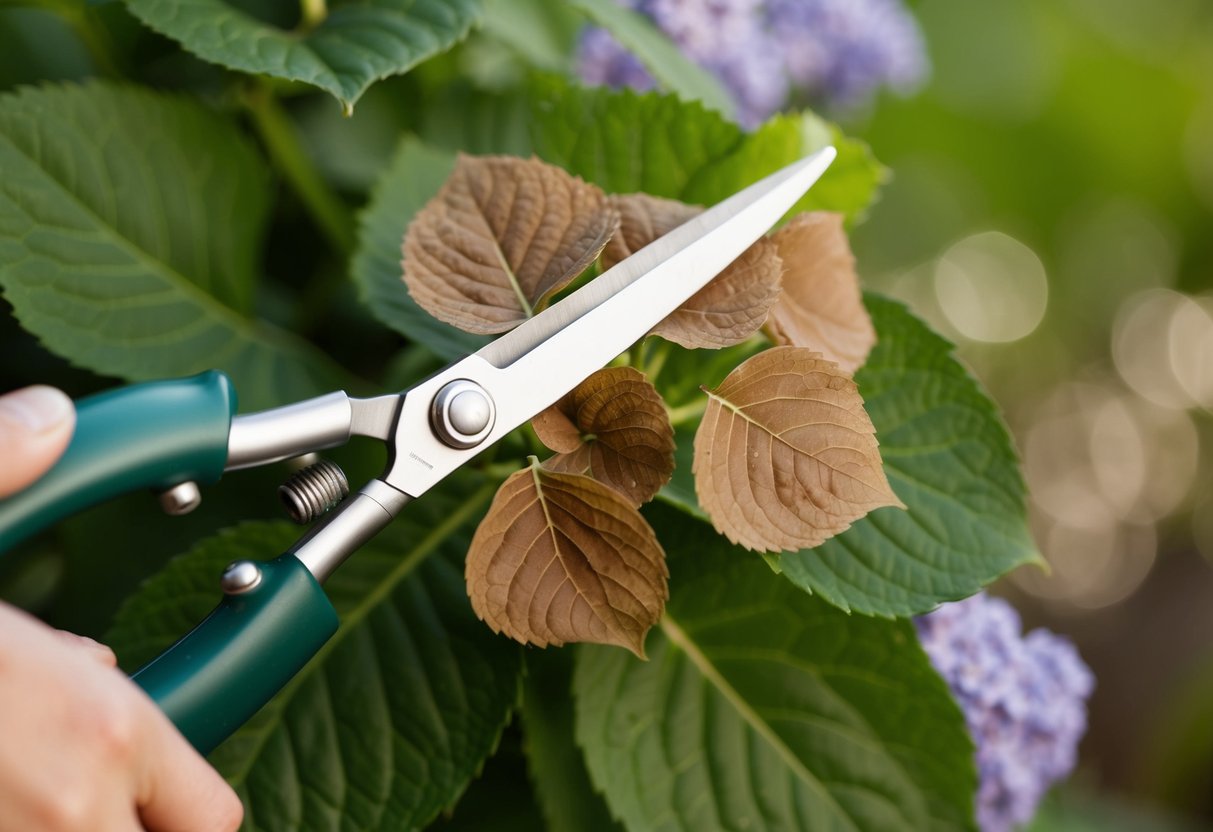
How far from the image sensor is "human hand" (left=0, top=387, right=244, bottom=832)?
205mm

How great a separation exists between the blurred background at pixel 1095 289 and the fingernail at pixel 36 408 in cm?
90

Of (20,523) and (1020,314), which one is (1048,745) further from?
(1020,314)

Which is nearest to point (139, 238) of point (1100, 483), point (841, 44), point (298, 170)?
point (298, 170)

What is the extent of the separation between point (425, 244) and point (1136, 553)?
1.18 m

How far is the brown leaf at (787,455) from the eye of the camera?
0.95ft

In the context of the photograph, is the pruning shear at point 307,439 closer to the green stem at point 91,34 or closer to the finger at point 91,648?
the finger at point 91,648

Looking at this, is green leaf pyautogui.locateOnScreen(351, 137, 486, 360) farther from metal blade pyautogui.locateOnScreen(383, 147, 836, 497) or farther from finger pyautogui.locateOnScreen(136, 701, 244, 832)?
finger pyautogui.locateOnScreen(136, 701, 244, 832)

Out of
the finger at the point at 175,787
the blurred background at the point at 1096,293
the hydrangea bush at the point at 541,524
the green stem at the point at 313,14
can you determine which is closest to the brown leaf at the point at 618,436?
the hydrangea bush at the point at 541,524

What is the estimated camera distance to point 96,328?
0.39 m

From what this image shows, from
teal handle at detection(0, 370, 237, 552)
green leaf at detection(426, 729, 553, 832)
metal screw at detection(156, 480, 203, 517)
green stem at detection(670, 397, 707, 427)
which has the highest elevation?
teal handle at detection(0, 370, 237, 552)

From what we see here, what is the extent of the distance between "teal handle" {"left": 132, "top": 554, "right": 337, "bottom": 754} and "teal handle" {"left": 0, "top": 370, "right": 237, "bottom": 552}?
0.04 meters

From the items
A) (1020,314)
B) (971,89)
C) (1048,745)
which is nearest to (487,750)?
(1048,745)

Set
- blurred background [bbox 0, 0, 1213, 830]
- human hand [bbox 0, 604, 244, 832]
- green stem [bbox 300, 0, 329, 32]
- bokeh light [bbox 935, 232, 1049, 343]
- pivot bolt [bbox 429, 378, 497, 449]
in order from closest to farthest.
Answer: human hand [bbox 0, 604, 244, 832] → pivot bolt [bbox 429, 378, 497, 449] → green stem [bbox 300, 0, 329, 32] → blurred background [bbox 0, 0, 1213, 830] → bokeh light [bbox 935, 232, 1049, 343]

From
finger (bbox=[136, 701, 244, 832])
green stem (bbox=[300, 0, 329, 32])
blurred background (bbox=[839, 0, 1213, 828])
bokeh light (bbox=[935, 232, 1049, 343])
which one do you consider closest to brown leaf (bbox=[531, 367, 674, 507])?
finger (bbox=[136, 701, 244, 832])
